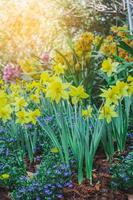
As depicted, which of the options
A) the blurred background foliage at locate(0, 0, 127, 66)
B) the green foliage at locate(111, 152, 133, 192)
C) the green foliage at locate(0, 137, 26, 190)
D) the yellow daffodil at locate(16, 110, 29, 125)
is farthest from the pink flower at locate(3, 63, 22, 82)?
the blurred background foliage at locate(0, 0, 127, 66)

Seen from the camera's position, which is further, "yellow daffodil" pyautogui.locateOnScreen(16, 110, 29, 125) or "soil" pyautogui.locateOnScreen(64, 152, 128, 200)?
"yellow daffodil" pyautogui.locateOnScreen(16, 110, 29, 125)

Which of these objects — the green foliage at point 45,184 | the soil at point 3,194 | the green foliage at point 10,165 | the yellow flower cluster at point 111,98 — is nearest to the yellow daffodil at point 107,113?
the yellow flower cluster at point 111,98

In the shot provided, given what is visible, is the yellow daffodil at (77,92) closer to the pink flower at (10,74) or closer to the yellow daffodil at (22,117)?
the yellow daffodil at (22,117)

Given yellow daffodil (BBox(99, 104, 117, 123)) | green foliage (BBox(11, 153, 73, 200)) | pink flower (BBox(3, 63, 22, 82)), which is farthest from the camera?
pink flower (BBox(3, 63, 22, 82))

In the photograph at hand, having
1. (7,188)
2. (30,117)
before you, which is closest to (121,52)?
(30,117)

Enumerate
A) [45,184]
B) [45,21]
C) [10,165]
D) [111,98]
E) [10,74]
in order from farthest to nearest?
[45,21] → [10,74] → [10,165] → [111,98] → [45,184]

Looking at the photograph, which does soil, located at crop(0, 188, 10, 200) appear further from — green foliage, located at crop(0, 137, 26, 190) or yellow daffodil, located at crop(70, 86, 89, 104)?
yellow daffodil, located at crop(70, 86, 89, 104)

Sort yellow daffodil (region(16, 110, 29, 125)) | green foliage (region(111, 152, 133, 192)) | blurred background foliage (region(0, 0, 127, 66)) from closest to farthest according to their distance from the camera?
green foliage (region(111, 152, 133, 192))
yellow daffodil (region(16, 110, 29, 125))
blurred background foliage (region(0, 0, 127, 66))

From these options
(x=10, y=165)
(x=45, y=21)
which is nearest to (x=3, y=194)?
(x=10, y=165)

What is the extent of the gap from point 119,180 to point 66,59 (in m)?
2.09

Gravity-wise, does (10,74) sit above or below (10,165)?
above

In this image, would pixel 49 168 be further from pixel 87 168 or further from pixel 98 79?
pixel 98 79

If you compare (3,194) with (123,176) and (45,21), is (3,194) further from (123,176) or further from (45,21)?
(45,21)

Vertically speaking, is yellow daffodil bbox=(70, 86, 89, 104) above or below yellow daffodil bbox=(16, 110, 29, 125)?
above
